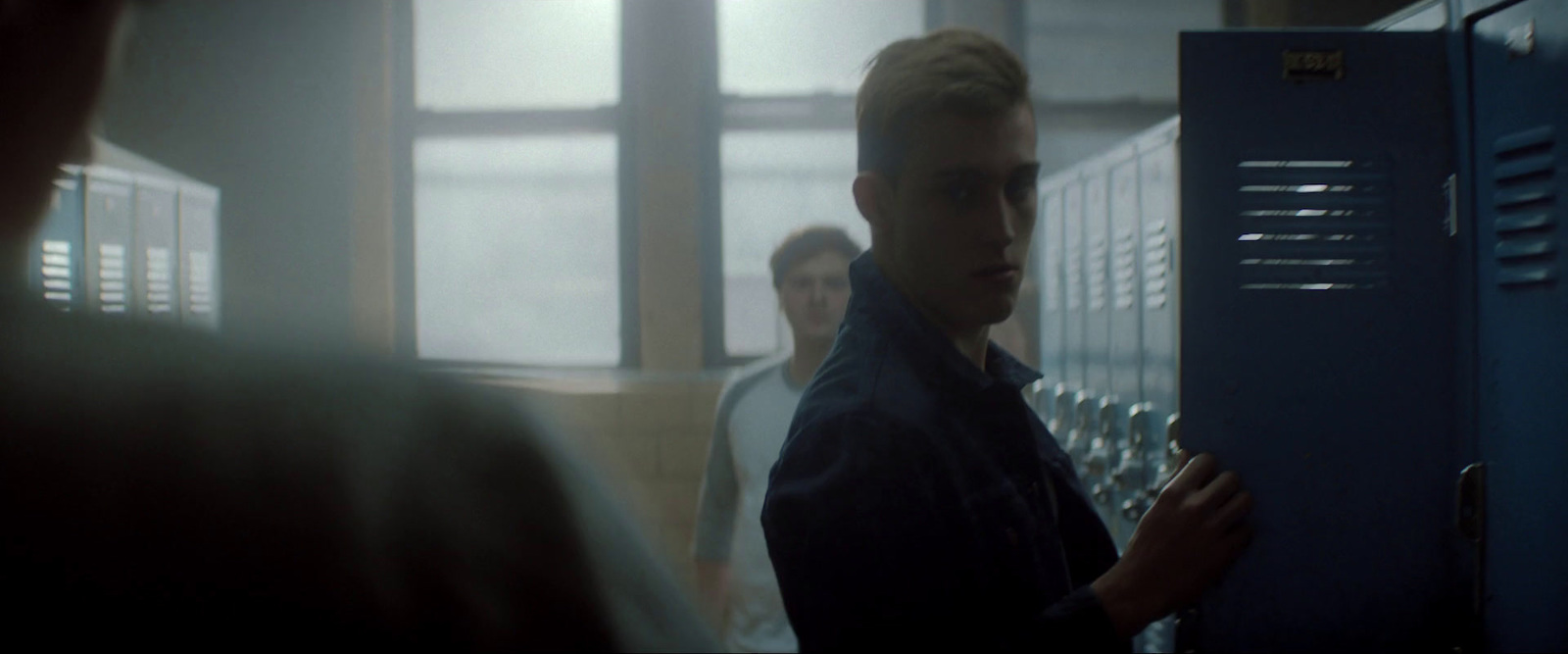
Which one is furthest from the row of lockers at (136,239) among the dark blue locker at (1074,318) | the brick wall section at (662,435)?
the dark blue locker at (1074,318)

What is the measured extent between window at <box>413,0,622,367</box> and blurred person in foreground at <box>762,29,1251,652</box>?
121 inches

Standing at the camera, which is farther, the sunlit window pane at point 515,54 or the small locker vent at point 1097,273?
the sunlit window pane at point 515,54

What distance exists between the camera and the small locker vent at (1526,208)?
1.17 meters

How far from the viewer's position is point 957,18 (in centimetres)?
383

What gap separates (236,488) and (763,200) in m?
3.74

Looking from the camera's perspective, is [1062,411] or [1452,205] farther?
[1062,411]

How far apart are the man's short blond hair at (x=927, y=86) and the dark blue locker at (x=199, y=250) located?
272 centimetres

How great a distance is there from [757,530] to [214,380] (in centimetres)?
195

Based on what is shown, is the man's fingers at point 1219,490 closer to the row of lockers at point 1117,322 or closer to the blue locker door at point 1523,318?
the blue locker door at point 1523,318

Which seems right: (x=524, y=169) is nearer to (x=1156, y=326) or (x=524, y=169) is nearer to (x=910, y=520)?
(x=1156, y=326)

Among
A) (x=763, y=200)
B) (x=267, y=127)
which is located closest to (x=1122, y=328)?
(x=763, y=200)

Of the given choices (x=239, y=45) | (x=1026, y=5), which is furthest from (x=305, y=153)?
(x=1026, y=5)

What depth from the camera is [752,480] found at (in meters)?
2.19

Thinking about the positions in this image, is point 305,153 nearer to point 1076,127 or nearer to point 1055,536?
point 1076,127
